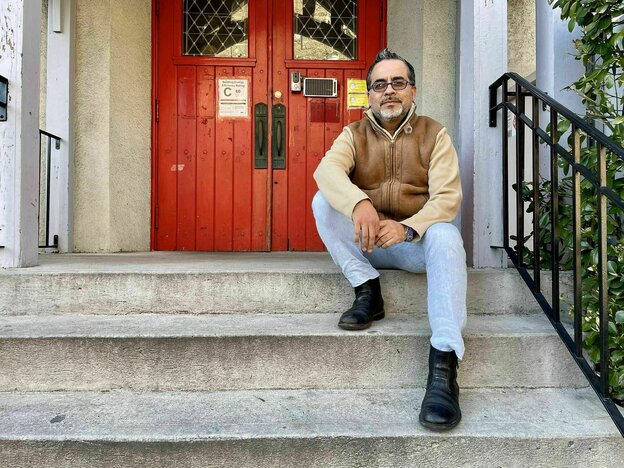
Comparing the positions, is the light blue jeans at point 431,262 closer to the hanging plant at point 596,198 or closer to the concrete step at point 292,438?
the concrete step at point 292,438

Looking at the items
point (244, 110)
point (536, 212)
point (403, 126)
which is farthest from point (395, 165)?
point (244, 110)

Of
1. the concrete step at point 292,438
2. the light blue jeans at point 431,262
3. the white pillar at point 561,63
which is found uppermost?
the white pillar at point 561,63

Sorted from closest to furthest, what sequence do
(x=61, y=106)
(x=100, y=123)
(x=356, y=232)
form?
1. (x=356, y=232)
2. (x=61, y=106)
3. (x=100, y=123)

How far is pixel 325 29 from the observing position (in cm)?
384

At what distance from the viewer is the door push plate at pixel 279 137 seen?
382 cm

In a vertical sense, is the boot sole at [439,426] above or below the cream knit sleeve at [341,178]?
below

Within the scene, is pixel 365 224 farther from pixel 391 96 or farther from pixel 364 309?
pixel 391 96

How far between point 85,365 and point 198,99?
254cm

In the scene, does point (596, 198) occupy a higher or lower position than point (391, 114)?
lower

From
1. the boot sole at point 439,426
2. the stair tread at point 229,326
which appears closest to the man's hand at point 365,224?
the stair tread at point 229,326

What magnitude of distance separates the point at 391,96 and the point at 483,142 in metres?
0.72

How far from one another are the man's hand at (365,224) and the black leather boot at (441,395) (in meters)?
0.44

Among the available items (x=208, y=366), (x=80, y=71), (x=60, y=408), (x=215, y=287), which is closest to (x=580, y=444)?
(x=208, y=366)

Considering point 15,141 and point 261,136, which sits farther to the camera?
point 261,136
